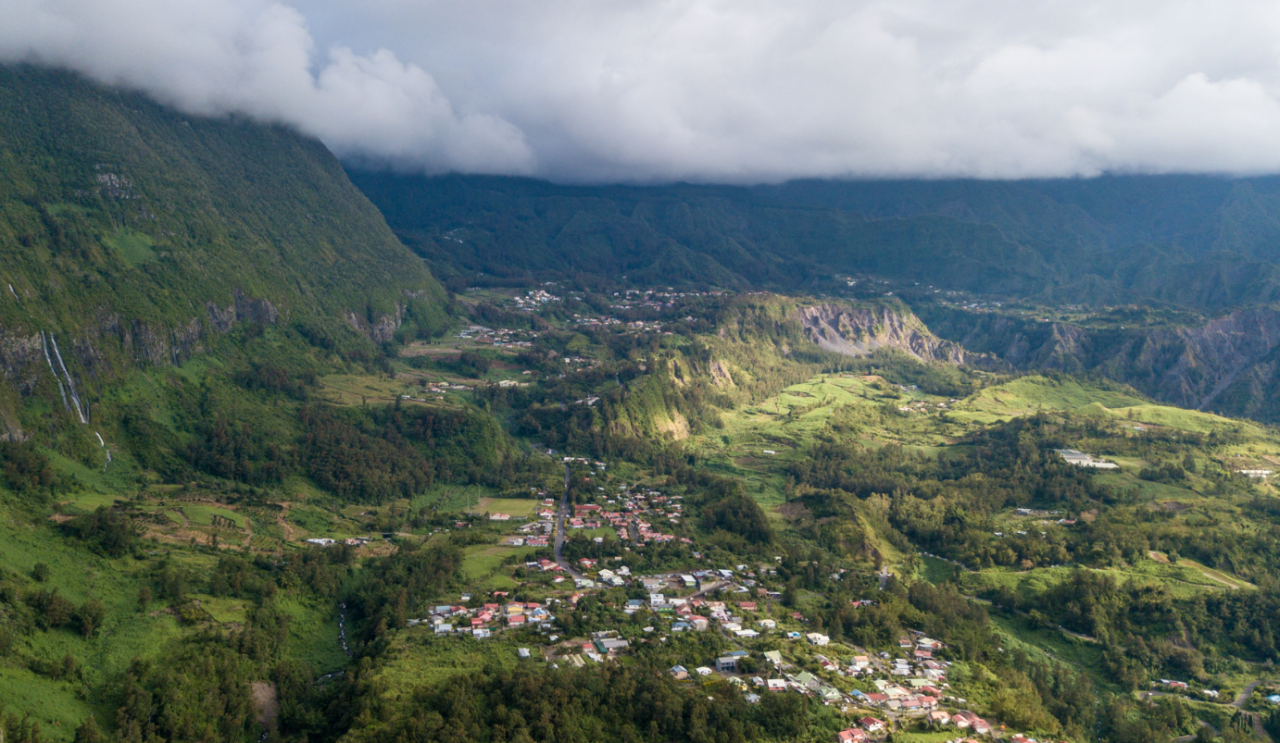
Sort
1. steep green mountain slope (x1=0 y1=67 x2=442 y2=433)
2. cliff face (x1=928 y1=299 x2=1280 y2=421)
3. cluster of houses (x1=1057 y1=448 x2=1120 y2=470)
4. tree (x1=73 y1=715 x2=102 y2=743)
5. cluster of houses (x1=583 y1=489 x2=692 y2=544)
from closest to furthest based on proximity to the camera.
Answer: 1. tree (x1=73 y1=715 x2=102 y2=743)
2. cluster of houses (x1=583 y1=489 x2=692 y2=544)
3. steep green mountain slope (x1=0 y1=67 x2=442 y2=433)
4. cluster of houses (x1=1057 y1=448 x2=1120 y2=470)
5. cliff face (x1=928 y1=299 x2=1280 y2=421)

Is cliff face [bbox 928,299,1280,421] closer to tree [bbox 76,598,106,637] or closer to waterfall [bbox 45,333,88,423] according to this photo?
waterfall [bbox 45,333,88,423]

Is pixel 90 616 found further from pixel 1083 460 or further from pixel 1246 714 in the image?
pixel 1083 460

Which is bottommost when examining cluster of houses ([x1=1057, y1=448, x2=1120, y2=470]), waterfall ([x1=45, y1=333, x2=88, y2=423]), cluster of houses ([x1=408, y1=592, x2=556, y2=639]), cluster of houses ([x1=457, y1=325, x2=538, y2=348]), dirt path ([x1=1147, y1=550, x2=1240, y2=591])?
dirt path ([x1=1147, y1=550, x2=1240, y2=591])

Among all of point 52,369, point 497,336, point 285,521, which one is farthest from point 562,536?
point 497,336

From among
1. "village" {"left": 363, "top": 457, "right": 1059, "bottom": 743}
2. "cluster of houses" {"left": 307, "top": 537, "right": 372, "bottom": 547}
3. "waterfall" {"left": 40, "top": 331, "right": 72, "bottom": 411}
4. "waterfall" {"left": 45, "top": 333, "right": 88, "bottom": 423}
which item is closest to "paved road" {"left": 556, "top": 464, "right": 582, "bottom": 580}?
"village" {"left": 363, "top": 457, "right": 1059, "bottom": 743}

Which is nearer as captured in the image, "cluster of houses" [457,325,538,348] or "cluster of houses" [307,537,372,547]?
"cluster of houses" [307,537,372,547]

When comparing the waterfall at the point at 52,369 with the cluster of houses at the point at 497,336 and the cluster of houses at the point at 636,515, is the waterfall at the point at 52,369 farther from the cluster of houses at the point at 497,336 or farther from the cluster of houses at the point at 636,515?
the cluster of houses at the point at 497,336

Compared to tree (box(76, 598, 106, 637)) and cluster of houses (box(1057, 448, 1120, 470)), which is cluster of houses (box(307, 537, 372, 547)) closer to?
tree (box(76, 598, 106, 637))

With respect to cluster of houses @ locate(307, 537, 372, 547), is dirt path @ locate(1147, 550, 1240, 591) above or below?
below

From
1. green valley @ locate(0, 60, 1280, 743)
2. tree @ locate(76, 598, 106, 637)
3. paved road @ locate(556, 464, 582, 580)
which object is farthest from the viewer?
paved road @ locate(556, 464, 582, 580)
